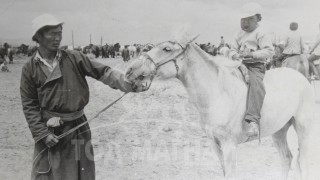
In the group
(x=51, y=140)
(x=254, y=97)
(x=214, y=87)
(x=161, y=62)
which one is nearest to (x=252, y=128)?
(x=254, y=97)

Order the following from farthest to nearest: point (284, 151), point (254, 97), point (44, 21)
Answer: point (284, 151)
point (254, 97)
point (44, 21)

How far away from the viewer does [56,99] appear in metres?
2.44

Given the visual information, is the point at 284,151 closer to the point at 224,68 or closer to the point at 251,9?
the point at 224,68

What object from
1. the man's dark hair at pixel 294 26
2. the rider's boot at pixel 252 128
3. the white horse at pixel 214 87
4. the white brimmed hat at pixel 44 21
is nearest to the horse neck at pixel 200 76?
the white horse at pixel 214 87

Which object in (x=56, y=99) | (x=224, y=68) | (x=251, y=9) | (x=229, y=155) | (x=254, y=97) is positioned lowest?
(x=229, y=155)

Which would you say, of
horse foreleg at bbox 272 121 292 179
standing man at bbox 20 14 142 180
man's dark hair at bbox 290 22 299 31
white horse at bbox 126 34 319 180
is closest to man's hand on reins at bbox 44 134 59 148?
standing man at bbox 20 14 142 180

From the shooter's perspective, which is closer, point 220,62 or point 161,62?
point 161,62

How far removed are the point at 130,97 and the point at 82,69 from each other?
545cm

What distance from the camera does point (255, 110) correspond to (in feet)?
10.7

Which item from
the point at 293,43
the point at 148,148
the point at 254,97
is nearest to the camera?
the point at 254,97

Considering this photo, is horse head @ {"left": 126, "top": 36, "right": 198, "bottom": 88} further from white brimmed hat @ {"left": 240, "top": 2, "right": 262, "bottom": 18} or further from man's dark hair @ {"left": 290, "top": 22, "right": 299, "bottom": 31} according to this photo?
man's dark hair @ {"left": 290, "top": 22, "right": 299, "bottom": 31}

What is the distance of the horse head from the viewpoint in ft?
9.56

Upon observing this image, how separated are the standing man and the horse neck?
0.65m

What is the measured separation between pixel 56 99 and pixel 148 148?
252 cm
